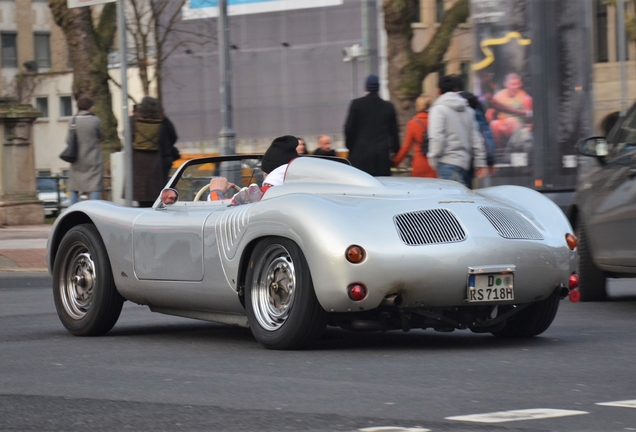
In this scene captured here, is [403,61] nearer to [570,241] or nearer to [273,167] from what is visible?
[273,167]

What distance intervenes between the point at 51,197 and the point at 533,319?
1269 inches

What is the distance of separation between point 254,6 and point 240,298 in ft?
157

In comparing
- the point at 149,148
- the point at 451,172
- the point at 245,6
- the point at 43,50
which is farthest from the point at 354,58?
the point at 451,172

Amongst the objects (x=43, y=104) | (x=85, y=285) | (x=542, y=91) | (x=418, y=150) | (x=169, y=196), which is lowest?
(x=85, y=285)

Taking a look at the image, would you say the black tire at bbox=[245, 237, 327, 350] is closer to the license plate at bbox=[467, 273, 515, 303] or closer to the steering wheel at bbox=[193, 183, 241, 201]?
the license plate at bbox=[467, 273, 515, 303]

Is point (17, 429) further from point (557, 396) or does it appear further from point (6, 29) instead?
point (6, 29)

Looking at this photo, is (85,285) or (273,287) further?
(85,285)

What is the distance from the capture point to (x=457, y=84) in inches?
483

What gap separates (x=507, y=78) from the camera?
15.7 m

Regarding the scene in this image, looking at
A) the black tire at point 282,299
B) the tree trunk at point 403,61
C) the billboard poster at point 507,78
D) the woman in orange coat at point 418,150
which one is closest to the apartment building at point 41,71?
the tree trunk at point 403,61

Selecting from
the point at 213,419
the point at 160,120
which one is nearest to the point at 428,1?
the point at 160,120

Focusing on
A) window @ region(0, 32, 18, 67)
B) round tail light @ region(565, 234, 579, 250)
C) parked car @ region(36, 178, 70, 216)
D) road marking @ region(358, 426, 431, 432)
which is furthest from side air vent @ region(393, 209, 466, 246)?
window @ region(0, 32, 18, 67)

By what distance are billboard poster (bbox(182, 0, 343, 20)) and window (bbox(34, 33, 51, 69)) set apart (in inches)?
866

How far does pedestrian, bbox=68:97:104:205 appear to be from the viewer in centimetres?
1714
